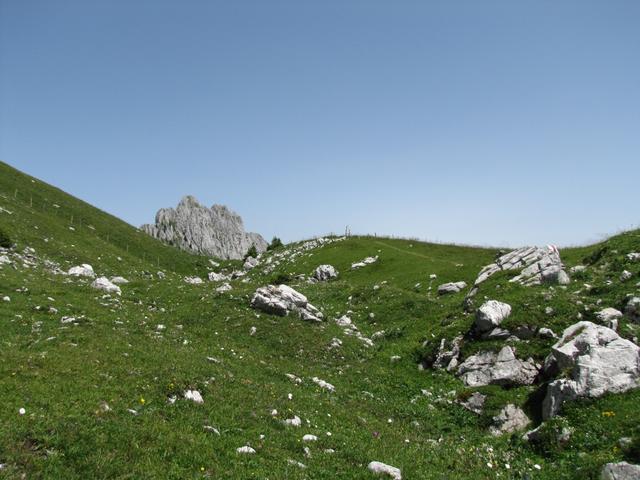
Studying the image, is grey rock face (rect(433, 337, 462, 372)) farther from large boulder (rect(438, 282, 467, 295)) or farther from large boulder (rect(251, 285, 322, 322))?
large boulder (rect(438, 282, 467, 295))

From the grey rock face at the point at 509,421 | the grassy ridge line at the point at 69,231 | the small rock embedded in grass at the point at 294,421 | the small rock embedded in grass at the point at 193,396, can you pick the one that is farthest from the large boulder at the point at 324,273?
the small rock embedded in grass at the point at 193,396

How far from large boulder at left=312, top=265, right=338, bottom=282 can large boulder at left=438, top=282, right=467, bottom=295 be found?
20760 mm

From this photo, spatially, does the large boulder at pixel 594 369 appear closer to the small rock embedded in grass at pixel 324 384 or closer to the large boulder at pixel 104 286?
the small rock embedded in grass at pixel 324 384

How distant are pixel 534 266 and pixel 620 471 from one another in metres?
24.6

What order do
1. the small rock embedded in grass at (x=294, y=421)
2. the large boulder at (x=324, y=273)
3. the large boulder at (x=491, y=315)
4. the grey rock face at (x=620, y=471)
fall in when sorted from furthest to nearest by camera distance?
the large boulder at (x=324, y=273) → the large boulder at (x=491, y=315) → the small rock embedded in grass at (x=294, y=421) → the grey rock face at (x=620, y=471)

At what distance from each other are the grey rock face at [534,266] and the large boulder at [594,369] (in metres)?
13.5

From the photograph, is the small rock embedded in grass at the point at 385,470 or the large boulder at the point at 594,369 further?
the large boulder at the point at 594,369

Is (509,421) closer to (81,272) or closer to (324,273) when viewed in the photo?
(81,272)

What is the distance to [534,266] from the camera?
1395 inches

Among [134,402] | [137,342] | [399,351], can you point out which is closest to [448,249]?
[399,351]

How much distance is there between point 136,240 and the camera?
274 ft

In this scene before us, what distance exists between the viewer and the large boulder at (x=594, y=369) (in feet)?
57.0

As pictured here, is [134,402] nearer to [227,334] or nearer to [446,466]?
[446,466]

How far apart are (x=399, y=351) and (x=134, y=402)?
18.1m
